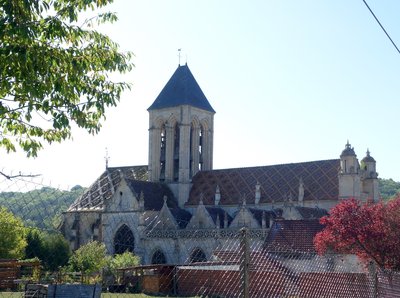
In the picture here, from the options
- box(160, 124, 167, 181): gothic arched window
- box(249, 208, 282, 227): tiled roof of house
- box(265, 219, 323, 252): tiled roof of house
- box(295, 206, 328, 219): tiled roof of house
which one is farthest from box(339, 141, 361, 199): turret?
box(160, 124, 167, 181): gothic arched window

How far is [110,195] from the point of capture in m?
52.1

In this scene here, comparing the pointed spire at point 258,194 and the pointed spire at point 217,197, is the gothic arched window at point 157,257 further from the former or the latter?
the pointed spire at point 258,194

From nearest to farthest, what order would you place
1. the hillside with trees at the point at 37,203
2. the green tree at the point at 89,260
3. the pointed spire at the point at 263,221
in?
the hillside with trees at the point at 37,203 < the green tree at the point at 89,260 < the pointed spire at the point at 263,221

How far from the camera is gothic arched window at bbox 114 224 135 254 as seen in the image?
151 feet

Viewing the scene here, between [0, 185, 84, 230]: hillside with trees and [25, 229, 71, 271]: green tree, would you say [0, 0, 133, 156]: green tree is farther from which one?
[25, 229, 71, 271]: green tree

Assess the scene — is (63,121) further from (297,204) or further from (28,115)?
(297,204)

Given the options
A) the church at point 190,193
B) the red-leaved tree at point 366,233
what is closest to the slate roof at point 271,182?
the church at point 190,193

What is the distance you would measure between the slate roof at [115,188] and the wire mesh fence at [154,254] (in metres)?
0.13

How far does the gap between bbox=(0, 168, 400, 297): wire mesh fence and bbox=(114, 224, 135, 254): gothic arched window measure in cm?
8

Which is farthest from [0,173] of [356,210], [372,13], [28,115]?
[356,210]

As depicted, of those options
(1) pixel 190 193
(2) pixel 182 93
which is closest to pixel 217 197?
(1) pixel 190 193

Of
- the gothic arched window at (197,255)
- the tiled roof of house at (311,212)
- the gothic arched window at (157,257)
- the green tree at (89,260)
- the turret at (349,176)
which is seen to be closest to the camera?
the green tree at (89,260)

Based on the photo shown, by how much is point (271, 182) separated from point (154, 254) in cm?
989

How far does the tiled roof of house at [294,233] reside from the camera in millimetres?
31250
